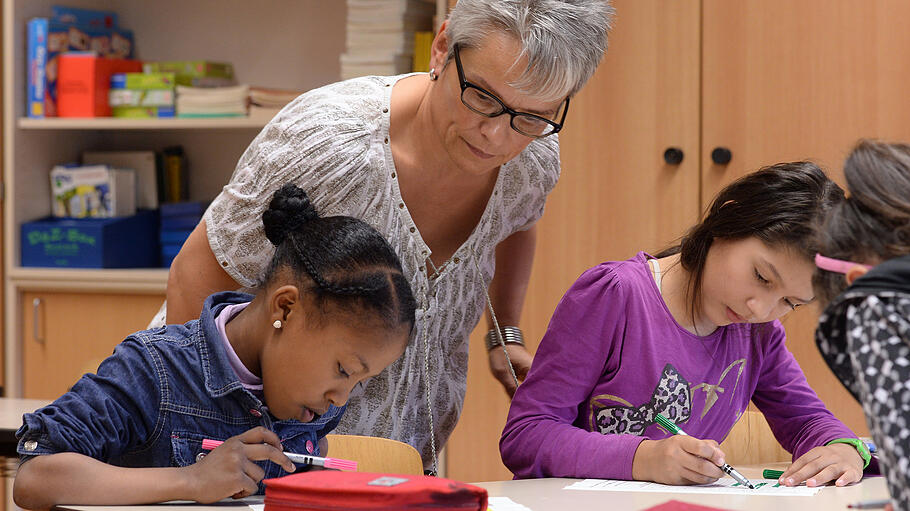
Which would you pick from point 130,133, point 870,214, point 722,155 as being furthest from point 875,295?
point 130,133

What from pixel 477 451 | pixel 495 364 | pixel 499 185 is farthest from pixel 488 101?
pixel 477 451

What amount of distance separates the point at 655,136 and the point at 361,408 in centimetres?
130

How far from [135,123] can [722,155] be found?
172cm

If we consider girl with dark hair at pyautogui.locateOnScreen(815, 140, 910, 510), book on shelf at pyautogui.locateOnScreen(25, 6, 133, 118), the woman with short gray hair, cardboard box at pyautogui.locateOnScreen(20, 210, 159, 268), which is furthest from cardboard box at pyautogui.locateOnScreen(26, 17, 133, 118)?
girl with dark hair at pyautogui.locateOnScreen(815, 140, 910, 510)

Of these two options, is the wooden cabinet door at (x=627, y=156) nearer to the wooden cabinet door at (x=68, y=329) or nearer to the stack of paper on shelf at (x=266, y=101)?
the stack of paper on shelf at (x=266, y=101)

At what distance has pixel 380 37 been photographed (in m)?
2.79

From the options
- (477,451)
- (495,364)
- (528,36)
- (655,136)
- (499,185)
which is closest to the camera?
(528,36)

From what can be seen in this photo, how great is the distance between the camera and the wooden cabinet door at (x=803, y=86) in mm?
2354

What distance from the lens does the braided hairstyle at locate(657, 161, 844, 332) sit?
54.6 inches

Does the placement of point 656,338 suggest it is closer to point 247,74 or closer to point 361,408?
point 361,408

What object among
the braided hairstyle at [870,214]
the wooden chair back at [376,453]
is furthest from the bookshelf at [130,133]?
the braided hairstyle at [870,214]

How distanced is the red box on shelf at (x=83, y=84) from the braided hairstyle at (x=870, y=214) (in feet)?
8.52

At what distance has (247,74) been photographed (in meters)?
3.30

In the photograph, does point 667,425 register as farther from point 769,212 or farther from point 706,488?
point 769,212
